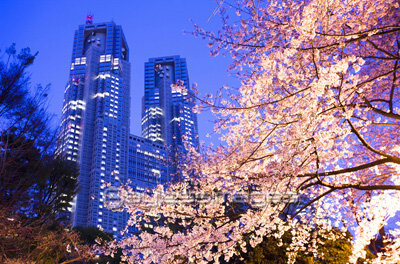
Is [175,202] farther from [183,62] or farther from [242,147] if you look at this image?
[183,62]

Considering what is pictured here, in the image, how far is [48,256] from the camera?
43.6 ft

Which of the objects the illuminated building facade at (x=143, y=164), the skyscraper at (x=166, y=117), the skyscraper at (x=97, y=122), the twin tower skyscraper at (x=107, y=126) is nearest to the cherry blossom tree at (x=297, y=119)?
the twin tower skyscraper at (x=107, y=126)

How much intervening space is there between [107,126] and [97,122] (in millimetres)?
3418

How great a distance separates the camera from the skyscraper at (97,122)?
78.8m

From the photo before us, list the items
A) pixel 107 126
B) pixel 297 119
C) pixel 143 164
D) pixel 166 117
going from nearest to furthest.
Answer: pixel 297 119 < pixel 107 126 < pixel 143 164 < pixel 166 117

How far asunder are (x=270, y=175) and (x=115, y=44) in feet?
427

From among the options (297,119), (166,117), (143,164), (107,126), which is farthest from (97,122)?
(297,119)

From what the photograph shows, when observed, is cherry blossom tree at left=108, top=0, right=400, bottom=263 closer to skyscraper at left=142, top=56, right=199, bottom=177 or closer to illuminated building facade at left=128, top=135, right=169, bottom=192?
illuminated building facade at left=128, top=135, right=169, bottom=192

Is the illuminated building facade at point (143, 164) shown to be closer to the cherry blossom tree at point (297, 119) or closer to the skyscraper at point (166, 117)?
the skyscraper at point (166, 117)

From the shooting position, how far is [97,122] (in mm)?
90250

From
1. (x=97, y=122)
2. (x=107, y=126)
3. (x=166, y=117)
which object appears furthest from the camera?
(x=166, y=117)

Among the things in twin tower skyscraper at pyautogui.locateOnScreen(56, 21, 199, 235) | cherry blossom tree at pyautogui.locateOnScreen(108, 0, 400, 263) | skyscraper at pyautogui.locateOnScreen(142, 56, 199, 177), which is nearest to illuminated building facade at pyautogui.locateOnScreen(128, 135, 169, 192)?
twin tower skyscraper at pyautogui.locateOnScreen(56, 21, 199, 235)

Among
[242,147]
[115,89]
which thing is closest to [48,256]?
[242,147]

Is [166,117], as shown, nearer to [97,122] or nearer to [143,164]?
[143,164]
